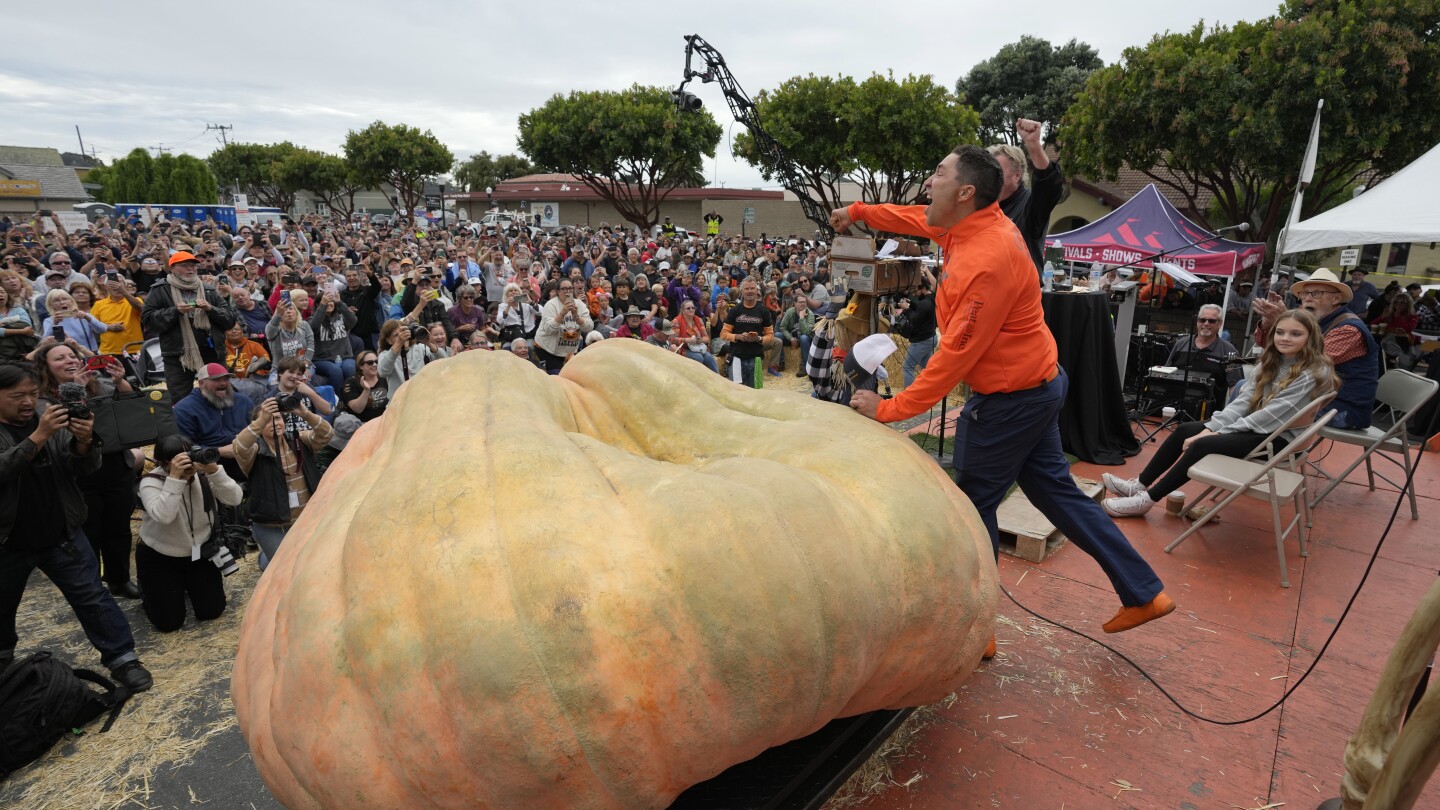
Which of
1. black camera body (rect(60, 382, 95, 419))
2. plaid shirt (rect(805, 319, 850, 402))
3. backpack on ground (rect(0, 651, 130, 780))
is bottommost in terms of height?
backpack on ground (rect(0, 651, 130, 780))

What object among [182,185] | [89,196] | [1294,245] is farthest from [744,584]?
[89,196]

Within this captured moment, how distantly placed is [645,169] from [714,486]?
35.5 meters

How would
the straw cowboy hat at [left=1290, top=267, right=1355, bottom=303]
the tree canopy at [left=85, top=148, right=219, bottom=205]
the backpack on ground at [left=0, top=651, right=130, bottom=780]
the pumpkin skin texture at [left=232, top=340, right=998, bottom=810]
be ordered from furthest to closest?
the tree canopy at [left=85, top=148, right=219, bottom=205] → the straw cowboy hat at [left=1290, top=267, right=1355, bottom=303] → the backpack on ground at [left=0, top=651, right=130, bottom=780] → the pumpkin skin texture at [left=232, top=340, right=998, bottom=810]

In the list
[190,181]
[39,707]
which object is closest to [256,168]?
[190,181]

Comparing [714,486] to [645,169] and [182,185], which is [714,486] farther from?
[182,185]

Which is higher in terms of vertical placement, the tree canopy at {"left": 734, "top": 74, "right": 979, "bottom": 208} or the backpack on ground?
the tree canopy at {"left": 734, "top": 74, "right": 979, "bottom": 208}

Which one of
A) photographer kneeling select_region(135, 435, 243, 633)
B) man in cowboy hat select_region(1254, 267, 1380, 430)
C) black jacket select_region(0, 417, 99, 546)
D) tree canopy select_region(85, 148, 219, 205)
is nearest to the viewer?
black jacket select_region(0, 417, 99, 546)

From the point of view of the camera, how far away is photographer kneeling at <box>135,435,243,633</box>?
174 inches

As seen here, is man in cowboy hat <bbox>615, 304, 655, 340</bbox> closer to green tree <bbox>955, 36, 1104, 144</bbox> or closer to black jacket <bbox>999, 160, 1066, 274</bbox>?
black jacket <bbox>999, 160, 1066, 274</bbox>

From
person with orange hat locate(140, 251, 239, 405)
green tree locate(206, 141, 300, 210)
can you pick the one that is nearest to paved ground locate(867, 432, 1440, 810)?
person with orange hat locate(140, 251, 239, 405)

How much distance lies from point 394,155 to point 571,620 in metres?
51.8

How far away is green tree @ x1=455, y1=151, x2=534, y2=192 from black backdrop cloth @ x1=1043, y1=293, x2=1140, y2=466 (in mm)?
70518

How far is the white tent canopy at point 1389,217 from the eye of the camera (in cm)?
645

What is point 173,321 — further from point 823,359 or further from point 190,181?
point 190,181
